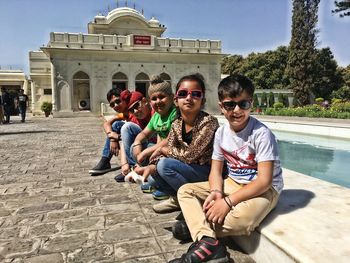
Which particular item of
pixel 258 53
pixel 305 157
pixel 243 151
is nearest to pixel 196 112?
pixel 243 151

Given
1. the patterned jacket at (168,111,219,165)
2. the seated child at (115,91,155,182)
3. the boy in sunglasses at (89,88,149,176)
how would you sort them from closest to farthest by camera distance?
the patterned jacket at (168,111,219,165)
the seated child at (115,91,155,182)
the boy in sunglasses at (89,88,149,176)

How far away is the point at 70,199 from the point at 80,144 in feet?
16.6

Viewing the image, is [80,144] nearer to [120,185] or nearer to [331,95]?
[120,185]

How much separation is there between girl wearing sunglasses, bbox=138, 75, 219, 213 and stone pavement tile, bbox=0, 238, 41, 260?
1.08m

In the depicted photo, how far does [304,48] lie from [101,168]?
82.9 feet

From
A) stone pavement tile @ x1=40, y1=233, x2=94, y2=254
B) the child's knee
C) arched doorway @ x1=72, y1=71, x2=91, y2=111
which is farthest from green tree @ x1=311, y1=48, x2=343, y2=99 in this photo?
stone pavement tile @ x1=40, y1=233, x2=94, y2=254

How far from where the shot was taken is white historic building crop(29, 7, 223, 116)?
77.1 feet

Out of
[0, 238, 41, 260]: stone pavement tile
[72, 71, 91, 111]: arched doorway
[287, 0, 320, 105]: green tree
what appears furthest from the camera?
[72, 71, 91, 111]: arched doorway

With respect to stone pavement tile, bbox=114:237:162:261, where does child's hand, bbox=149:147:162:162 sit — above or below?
above

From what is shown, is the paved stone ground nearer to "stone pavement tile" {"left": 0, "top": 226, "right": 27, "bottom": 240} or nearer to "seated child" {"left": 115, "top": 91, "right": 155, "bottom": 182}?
"stone pavement tile" {"left": 0, "top": 226, "right": 27, "bottom": 240}

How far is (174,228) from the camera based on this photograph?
2.38 m

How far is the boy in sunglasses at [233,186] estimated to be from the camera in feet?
6.73

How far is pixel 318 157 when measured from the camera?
7.52m

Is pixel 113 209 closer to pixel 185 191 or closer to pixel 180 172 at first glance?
pixel 180 172
